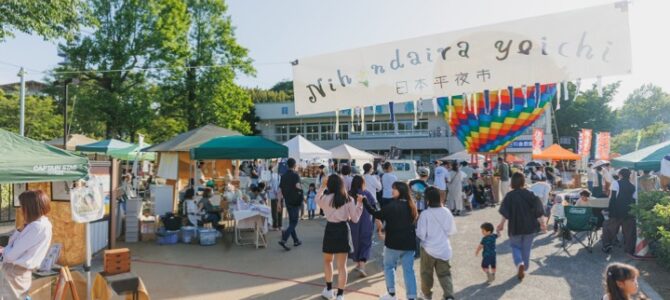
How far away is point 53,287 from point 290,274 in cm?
310

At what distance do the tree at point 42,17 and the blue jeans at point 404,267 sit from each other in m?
8.81

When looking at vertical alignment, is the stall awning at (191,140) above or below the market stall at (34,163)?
above

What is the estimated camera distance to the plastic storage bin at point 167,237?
918 cm

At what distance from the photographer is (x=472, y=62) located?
16.9 ft

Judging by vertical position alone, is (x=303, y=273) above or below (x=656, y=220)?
below

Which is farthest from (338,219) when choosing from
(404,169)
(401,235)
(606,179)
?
(404,169)

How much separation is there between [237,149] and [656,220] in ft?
26.0

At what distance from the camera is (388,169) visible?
924 centimetres

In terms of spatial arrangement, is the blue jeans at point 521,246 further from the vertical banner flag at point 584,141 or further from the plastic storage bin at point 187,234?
the vertical banner flag at point 584,141

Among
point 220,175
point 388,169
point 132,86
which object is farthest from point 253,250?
point 132,86

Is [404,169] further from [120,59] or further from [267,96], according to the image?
[267,96]

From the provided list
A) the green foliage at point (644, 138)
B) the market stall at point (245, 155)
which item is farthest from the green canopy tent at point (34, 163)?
the green foliage at point (644, 138)

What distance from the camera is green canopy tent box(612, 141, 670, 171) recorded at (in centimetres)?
780

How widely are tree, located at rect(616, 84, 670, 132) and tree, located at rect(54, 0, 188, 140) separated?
6679 cm
